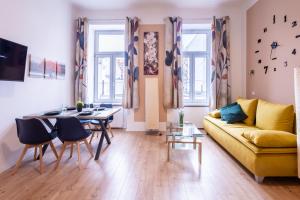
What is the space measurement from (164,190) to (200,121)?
11.2ft

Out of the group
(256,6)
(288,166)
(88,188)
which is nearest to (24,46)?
(88,188)

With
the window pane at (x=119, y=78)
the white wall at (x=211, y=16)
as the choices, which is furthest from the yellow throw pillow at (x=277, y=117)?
the window pane at (x=119, y=78)

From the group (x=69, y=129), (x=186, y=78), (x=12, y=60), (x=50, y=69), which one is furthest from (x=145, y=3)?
(x=69, y=129)

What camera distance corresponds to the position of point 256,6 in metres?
4.40

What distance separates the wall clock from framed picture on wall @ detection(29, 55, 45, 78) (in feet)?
14.2

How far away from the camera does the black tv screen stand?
2545 mm

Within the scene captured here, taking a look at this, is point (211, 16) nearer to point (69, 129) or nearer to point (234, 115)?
point (234, 115)

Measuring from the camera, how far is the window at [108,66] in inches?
224

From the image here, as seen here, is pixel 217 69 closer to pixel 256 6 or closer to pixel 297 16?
pixel 256 6

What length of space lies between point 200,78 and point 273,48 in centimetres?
216

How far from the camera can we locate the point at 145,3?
491 centimetres

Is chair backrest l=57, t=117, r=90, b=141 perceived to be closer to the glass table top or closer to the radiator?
the glass table top

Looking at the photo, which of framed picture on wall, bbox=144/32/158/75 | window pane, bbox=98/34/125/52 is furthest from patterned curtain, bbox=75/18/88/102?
framed picture on wall, bbox=144/32/158/75

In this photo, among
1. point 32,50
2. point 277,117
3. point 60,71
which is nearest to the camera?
point 277,117
